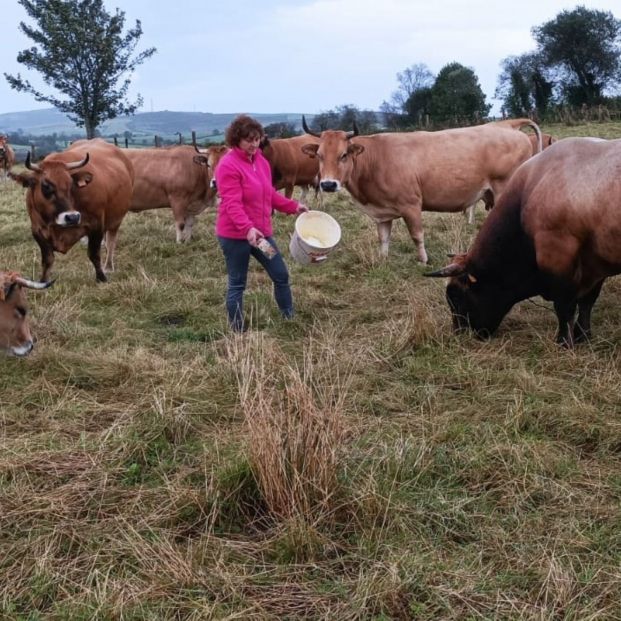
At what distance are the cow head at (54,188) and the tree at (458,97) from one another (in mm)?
36803

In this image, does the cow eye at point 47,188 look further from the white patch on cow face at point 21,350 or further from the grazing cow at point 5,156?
the grazing cow at point 5,156

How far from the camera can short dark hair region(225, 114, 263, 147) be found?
5.52m

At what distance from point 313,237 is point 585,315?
2.42 metres

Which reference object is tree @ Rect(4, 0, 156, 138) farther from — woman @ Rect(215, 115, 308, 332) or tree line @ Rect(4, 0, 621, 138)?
woman @ Rect(215, 115, 308, 332)

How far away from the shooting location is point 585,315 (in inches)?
220

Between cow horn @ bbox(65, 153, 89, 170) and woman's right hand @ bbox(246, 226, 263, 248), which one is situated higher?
cow horn @ bbox(65, 153, 89, 170)

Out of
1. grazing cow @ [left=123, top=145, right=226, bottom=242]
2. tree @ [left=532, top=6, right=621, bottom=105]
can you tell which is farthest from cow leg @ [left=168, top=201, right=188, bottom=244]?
tree @ [left=532, top=6, right=621, bottom=105]

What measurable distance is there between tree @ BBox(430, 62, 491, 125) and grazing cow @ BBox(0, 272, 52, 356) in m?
39.0

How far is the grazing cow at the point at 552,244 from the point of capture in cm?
482

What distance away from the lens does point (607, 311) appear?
20.0 feet

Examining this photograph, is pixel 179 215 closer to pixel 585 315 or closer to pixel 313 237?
pixel 313 237

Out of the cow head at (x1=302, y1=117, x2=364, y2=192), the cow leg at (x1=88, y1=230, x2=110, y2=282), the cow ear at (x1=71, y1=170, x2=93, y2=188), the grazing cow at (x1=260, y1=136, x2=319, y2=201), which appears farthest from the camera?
the grazing cow at (x1=260, y1=136, x2=319, y2=201)

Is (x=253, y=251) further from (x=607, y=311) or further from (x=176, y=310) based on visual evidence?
(x=607, y=311)

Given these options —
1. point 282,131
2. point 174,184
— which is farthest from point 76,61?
point 174,184
